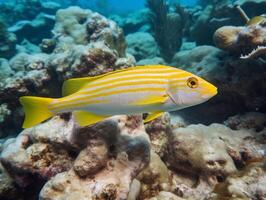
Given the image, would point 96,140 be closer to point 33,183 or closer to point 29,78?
point 33,183

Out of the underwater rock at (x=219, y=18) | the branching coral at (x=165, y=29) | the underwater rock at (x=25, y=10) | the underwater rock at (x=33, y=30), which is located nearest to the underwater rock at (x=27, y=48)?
the underwater rock at (x=33, y=30)

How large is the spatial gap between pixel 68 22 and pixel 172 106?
26.7 ft

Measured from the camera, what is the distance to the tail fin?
3.03 m

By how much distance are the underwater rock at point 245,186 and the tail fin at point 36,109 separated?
2.32 metres

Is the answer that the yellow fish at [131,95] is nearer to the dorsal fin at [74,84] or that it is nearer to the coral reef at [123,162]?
the dorsal fin at [74,84]

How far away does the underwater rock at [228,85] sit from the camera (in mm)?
6496

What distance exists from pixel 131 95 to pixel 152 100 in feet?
0.68

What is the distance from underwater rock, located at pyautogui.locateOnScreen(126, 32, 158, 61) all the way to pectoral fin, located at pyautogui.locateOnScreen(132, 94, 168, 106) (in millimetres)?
9280

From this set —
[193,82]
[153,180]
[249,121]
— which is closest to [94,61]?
[153,180]

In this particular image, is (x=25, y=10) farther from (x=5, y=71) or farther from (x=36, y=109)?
(x=36, y=109)

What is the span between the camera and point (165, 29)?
458 inches

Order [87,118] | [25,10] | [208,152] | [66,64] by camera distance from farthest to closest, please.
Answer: [25,10]
[66,64]
[208,152]
[87,118]

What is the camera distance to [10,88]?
6176 mm

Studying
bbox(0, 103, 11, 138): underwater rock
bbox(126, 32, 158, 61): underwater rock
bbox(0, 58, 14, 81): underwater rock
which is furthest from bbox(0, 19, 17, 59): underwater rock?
bbox(0, 103, 11, 138): underwater rock
